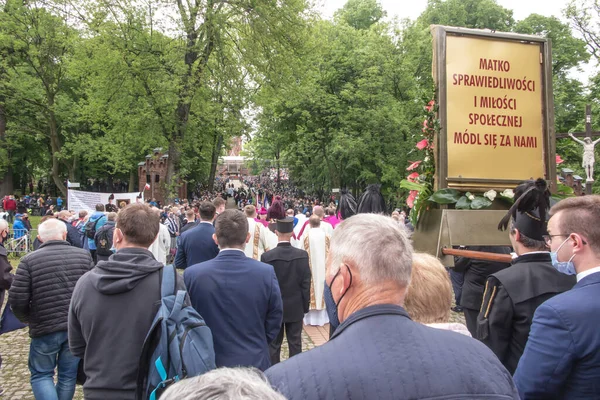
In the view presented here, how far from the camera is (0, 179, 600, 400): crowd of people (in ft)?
4.63

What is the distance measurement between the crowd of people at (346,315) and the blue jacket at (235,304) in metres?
0.01

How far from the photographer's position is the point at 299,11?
72.4 ft

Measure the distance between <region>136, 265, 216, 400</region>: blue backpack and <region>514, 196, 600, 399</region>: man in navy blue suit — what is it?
5.23 feet

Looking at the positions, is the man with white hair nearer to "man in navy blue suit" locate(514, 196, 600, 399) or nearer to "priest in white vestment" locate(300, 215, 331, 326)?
"man in navy blue suit" locate(514, 196, 600, 399)

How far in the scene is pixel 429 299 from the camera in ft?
7.23

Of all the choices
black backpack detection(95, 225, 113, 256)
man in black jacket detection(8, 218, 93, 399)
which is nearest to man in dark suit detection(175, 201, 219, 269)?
man in black jacket detection(8, 218, 93, 399)

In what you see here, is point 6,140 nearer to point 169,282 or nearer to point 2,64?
point 2,64

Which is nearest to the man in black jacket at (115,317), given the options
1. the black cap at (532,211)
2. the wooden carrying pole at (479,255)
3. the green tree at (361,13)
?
the wooden carrying pole at (479,255)

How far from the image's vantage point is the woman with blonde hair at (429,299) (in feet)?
7.21

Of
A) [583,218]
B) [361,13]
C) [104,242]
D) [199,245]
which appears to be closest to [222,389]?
[583,218]

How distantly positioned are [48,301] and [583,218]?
160 inches

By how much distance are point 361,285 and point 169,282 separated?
65.1 inches

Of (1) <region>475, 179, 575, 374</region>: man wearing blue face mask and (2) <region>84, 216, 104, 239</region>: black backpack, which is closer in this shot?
(1) <region>475, 179, 575, 374</region>: man wearing blue face mask

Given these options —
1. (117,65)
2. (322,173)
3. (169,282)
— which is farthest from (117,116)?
(169,282)
